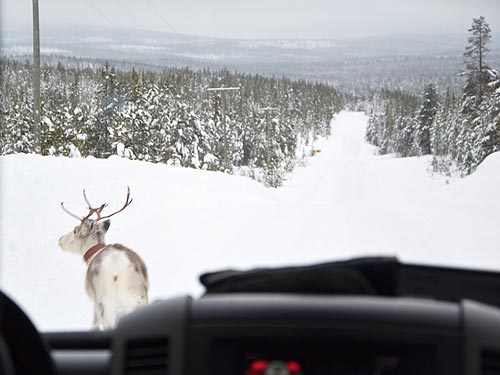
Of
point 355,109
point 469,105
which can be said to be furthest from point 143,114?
point 469,105

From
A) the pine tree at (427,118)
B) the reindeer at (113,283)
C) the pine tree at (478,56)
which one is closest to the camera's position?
the reindeer at (113,283)

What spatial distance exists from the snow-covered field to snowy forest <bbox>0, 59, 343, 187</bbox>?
278 centimetres

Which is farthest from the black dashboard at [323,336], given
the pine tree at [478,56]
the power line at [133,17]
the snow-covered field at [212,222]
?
the pine tree at [478,56]

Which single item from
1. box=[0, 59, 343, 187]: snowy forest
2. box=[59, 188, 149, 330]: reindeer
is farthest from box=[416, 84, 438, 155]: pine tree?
box=[59, 188, 149, 330]: reindeer

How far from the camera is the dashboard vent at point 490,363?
0.66 m

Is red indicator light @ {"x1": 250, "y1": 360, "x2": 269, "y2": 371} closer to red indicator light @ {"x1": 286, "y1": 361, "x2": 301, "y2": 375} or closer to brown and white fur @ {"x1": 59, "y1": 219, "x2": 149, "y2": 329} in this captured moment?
red indicator light @ {"x1": 286, "y1": 361, "x2": 301, "y2": 375}

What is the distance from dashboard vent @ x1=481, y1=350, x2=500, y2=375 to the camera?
2.18 feet

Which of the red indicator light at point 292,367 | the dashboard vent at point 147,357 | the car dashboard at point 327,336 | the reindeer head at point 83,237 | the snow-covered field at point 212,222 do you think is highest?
the car dashboard at point 327,336

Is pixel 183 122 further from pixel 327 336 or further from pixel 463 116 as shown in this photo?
pixel 327 336

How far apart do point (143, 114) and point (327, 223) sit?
9.49m

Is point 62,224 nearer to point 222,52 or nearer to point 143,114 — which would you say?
point 222,52

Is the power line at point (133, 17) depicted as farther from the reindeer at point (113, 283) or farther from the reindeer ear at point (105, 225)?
the reindeer at point (113, 283)

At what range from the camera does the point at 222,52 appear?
140 inches

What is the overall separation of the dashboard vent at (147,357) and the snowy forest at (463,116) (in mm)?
4208
